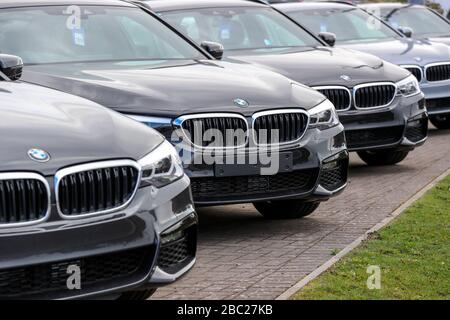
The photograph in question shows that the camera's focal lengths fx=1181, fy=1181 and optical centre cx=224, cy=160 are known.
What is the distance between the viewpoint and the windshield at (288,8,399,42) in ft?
50.2

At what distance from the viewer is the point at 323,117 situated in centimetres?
862

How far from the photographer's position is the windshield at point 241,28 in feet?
39.3

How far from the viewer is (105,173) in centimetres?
545

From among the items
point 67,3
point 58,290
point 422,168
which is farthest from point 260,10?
point 58,290

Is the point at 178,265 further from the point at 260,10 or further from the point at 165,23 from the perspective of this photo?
the point at 260,10

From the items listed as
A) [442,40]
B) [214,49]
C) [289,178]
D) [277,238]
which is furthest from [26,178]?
[442,40]

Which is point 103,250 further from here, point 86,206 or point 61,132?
point 61,132

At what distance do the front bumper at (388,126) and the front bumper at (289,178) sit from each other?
2.44 metres

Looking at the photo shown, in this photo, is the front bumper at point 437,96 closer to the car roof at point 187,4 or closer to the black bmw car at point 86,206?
the car roof at point 187,4

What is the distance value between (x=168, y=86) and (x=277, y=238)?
133 cm

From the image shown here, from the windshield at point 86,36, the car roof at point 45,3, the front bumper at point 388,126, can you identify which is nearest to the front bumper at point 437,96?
the front bumper at point 388,126

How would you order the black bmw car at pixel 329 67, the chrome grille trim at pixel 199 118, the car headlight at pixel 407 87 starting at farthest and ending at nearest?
the car headlight at pixel 407 87
the black bmw car at pixel 329 67
the chrome grille trim at pixel 199 118

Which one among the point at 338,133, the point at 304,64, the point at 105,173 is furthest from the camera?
the point at 304,64
